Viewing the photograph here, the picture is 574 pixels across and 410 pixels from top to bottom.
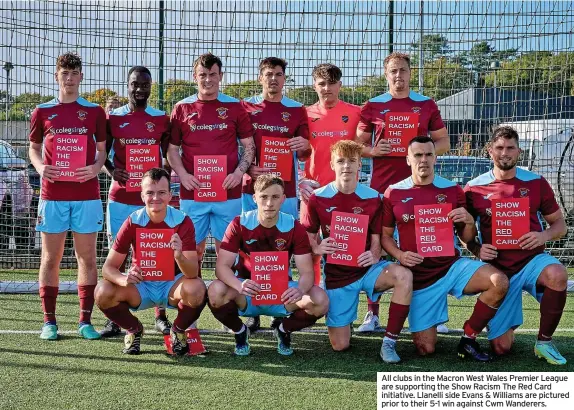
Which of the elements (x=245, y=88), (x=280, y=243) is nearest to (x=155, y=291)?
(x=280, y=243)

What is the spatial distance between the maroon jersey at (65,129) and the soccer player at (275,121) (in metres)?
1.19

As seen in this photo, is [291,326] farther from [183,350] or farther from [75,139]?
[75,139]

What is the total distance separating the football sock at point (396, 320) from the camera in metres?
4.88

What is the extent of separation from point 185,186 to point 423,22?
11.7ft

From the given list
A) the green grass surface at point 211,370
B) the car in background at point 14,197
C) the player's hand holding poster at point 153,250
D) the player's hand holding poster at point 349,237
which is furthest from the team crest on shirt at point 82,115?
the car in background at point 14,197

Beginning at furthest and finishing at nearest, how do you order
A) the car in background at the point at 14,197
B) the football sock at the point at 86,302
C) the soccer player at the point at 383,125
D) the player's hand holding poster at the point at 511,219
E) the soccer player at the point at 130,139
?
the car in background at the point at 14,197 → the soccer player at the point at 383,125 → the soccer player at the point at 130,139 → the football sock at the point at 86,302 → the player's hand holding poster at the point at 511,219

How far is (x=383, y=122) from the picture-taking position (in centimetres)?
575

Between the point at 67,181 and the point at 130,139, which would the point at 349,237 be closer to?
the point at 130,139

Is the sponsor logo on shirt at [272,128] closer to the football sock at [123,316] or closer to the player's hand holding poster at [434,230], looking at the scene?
Result: the player's hand holding poster at [434,230]

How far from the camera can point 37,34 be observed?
7465 mm

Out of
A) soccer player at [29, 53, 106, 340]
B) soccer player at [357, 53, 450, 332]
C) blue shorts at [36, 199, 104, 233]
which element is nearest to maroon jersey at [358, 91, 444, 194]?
soccer player at [357, 53, 450, 332]

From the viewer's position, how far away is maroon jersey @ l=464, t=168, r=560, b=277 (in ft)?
16.6

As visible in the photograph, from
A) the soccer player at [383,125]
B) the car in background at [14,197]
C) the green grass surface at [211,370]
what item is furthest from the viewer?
the car in background at [14,197]

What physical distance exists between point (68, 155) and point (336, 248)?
209 cm
